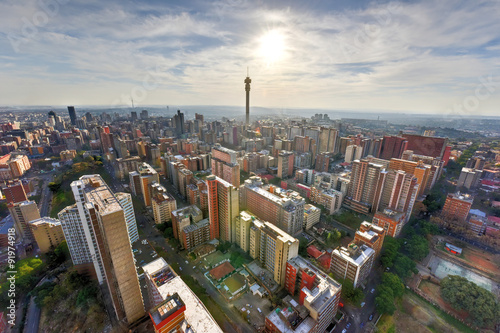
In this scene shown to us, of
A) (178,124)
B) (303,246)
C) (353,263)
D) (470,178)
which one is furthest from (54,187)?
(470,178)

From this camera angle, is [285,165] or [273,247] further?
[285,165]

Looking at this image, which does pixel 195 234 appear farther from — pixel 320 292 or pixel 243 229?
pixel 320 292

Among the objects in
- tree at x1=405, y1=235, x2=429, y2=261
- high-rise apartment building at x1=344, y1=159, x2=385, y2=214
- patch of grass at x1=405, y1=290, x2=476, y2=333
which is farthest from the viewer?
high-rise apartment building at x1=344, y1=159, x2=385, y2=214

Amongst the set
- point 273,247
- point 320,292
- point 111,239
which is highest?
point 111,239

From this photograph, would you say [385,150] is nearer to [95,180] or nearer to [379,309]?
[379,309]

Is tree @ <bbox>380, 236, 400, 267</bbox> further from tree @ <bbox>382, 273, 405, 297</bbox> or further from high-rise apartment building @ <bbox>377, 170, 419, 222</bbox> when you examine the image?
high-rise apartment building @ <bbox>377, 170, 419, 222</bbox>

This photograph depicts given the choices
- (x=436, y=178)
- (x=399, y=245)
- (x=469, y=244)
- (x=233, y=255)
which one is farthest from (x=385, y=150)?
(x=233, y=255)

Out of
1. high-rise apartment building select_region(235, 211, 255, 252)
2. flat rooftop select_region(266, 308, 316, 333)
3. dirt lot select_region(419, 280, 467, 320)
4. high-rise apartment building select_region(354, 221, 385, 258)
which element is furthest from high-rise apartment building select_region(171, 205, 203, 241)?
dirt lot select_region(419, 280, 467, 320)

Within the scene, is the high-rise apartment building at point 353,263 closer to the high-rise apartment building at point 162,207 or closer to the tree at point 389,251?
the tree at point 389,251
